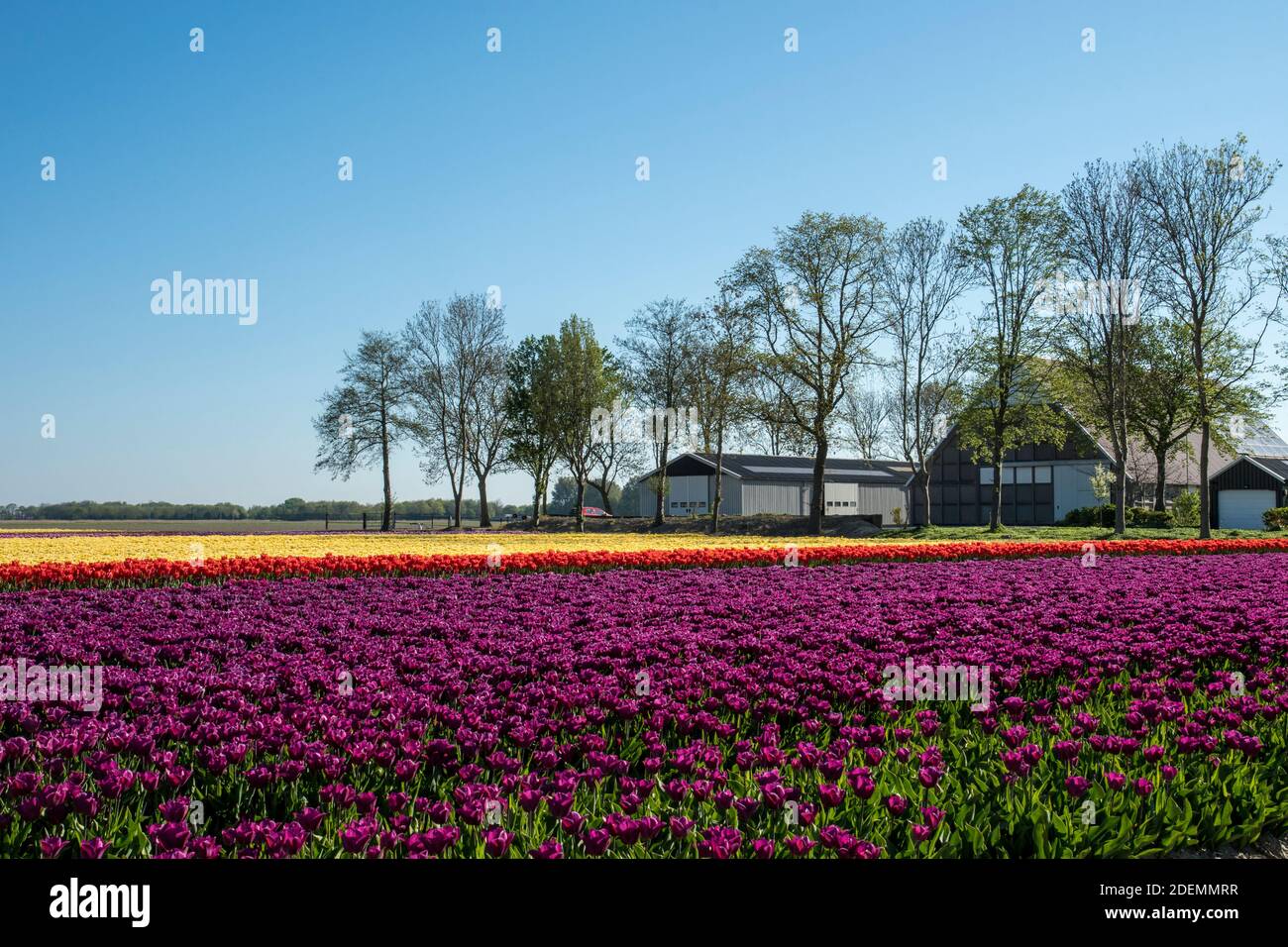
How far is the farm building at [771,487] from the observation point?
65.0 m

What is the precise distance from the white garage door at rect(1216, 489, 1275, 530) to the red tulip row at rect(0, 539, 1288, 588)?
2858cm

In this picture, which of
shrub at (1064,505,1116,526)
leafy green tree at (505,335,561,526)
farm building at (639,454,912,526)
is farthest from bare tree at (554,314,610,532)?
shrub at (1064,505,1116,526)

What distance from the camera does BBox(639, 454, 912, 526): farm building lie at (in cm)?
6500

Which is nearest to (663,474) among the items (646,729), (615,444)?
(615,444)

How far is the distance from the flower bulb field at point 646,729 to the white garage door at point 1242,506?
44.4m

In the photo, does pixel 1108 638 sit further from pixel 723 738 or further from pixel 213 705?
pixel 213 705

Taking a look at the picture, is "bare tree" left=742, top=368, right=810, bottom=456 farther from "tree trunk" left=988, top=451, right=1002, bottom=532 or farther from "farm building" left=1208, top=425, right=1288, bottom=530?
"farm building" left=1208, top=425, right=1288, bottom=530

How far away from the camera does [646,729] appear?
5.93 m

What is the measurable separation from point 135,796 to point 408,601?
7.21m

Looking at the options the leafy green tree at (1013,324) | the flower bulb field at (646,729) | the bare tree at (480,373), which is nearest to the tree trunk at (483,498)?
the bare tree at (480,373)

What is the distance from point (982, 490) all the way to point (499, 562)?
4474 cm

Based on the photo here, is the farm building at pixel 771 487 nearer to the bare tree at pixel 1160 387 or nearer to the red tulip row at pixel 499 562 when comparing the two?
the bare tree at pixel 1160 387

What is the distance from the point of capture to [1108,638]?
28.6 ft
